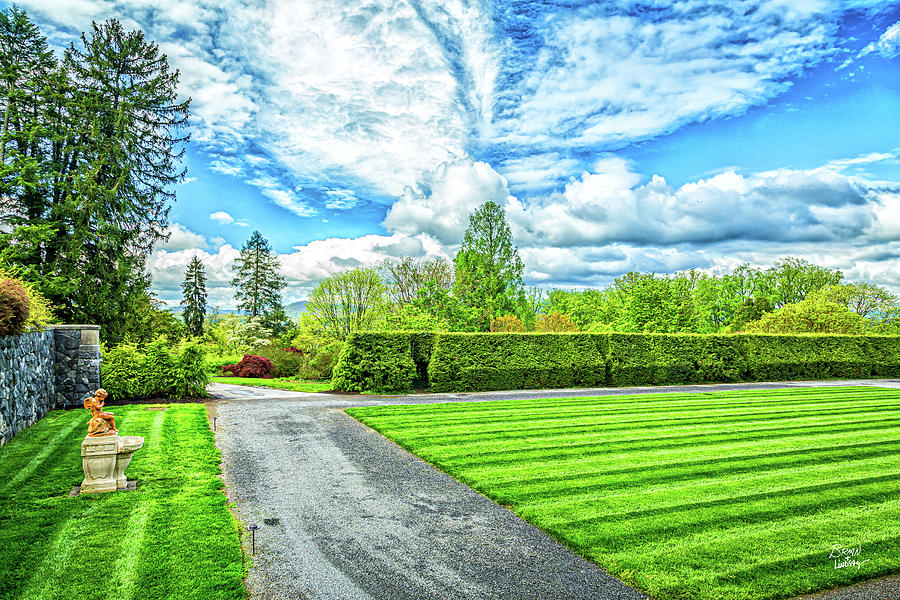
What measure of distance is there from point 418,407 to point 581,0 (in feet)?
39.9

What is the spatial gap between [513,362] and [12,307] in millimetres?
14434

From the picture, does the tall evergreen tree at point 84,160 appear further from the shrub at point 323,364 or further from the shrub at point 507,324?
the shrub at point 507,324

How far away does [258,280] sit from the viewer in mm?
49469

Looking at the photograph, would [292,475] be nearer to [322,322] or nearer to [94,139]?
[94,139]

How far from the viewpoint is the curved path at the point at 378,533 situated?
3.96m

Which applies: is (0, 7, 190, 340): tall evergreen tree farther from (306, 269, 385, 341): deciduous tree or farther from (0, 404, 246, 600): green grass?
(0, 404, 246, 600): green grass

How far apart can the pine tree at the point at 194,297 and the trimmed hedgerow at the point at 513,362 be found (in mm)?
36295

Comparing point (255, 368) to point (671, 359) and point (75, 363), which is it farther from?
point (671, 359)

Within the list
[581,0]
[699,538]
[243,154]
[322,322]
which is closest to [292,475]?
[699,538]

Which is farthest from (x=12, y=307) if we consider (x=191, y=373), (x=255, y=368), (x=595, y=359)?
(x=595, y=359)

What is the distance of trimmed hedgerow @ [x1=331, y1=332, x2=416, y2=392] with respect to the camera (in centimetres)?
1630

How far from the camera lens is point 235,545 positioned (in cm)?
461

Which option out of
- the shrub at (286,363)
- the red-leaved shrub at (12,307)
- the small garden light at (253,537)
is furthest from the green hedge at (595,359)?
the small garden light at (253,537)

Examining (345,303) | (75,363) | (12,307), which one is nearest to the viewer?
(12,307)
